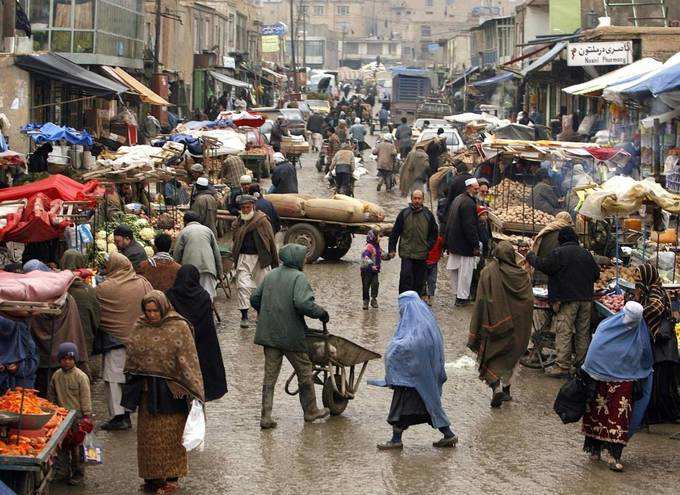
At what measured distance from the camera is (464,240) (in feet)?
52.2

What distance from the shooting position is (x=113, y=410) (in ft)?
33.6

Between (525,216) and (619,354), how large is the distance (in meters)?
8.01

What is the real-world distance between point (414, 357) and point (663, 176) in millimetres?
10783

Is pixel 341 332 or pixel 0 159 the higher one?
pixel 0 159

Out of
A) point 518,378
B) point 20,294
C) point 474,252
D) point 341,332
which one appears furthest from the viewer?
point 474,252

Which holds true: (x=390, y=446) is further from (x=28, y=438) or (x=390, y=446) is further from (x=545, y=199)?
(x=545, y=199)

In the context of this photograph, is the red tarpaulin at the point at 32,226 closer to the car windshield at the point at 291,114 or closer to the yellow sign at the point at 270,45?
the car windshield at the point at 291,114

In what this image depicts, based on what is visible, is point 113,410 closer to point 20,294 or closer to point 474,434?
point 20,294

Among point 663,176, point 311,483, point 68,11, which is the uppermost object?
point 68,11

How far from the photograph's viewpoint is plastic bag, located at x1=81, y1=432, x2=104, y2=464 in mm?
8918

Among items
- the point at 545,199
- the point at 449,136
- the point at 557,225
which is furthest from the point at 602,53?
the point at 557,225

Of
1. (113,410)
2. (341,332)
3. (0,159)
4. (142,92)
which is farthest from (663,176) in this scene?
(142,92)

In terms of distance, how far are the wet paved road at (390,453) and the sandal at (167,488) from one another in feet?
0.32

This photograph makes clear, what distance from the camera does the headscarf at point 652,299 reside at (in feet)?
33.2
